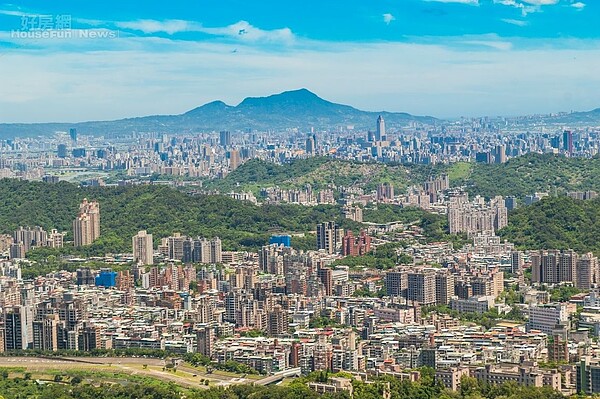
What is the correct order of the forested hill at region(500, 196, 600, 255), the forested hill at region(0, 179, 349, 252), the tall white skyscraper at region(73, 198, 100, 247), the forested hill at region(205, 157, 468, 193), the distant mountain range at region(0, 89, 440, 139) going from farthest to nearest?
the distant mountain range at region(0, 89, 440, 139)
the forested hill at region(205, 157, 468, 193)
the forested hill at region(0, 179, 349, 252)
the tall white skyscraper at region(73, 198, 100, 247)
the forested hill at region(500, 196, 600, 255)

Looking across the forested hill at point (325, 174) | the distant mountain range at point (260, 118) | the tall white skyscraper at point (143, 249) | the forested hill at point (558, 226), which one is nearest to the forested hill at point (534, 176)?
the forested hill at point (325, 174)

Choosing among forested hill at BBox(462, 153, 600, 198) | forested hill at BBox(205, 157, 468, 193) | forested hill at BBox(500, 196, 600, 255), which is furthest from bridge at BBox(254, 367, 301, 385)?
forested hill at BBox(205, 157, 468, 193)

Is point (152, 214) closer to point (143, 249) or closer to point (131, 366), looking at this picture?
point (143, 249)

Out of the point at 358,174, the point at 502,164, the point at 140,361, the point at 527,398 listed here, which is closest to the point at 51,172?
the point at 358,174

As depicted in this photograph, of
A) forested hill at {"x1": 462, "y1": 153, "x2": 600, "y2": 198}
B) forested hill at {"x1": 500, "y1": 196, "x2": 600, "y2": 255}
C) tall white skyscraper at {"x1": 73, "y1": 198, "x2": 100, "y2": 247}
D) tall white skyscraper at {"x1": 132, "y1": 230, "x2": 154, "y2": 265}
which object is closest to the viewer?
forested hill at {"x1": 500, "y1": 196, "x2": 600, "y2": 255}

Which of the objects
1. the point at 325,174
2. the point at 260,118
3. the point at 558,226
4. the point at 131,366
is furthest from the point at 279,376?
the point at 260,118

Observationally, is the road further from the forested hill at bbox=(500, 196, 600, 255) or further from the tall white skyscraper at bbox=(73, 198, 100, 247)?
the tall white skyscraper at bbox=(73, 198, 100, 247)
